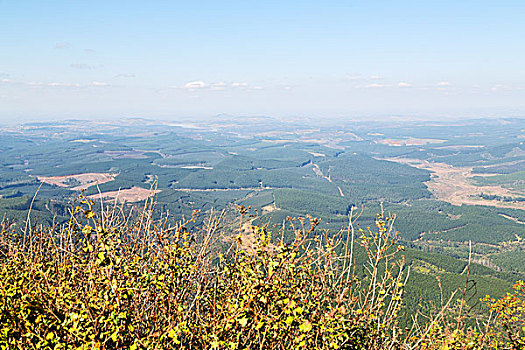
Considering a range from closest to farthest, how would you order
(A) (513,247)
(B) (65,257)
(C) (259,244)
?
1. (C) (259,244)
2. (B) (65,257)
3. (A) (513,247)

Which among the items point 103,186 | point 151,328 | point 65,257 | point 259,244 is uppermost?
point 259,244

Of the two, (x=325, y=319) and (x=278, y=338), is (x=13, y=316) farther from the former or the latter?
(x=325, y=319)

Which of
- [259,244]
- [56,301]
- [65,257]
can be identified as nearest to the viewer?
[56,301]

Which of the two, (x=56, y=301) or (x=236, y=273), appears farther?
(x=236, y=273)

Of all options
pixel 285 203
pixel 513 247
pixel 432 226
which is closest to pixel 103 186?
pixel 285 203

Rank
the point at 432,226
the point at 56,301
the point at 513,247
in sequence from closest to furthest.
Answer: the point at 56,301 → the point at 513,247 → the point at 432,226

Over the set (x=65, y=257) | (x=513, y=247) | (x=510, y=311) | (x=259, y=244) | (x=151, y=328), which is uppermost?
(x=259, y=244)

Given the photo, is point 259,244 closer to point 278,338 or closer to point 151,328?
point 278,338

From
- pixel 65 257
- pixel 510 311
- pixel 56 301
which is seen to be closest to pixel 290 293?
pixel 56 301

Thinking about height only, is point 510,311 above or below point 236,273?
below
